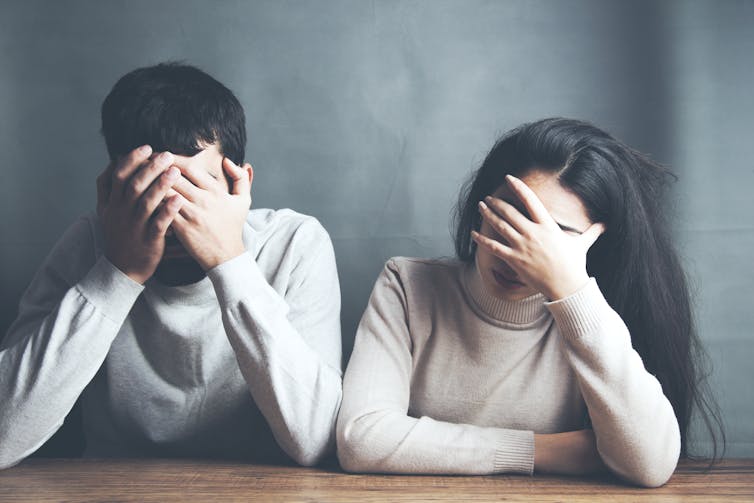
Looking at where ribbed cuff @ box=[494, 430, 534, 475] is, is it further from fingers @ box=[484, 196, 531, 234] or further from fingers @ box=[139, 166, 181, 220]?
fingers @ box=[139, 166, 181, 220]

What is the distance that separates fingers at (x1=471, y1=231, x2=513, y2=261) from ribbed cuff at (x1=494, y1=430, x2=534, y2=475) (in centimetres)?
27

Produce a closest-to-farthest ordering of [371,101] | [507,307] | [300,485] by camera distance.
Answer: [300,485] → [507,307] → [371,101]

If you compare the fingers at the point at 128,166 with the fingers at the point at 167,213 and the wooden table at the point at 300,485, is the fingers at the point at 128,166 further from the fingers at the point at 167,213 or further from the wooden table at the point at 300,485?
the wooden table at the point at 300,485

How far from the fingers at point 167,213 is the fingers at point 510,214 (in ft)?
1.64

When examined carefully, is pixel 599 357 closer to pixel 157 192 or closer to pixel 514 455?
pixel 514 455

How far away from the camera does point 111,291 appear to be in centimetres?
111

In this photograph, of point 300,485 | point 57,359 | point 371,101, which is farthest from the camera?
point 371,101

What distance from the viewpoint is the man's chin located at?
1.22 meters

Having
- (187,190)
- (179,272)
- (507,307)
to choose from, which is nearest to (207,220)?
(187,190)

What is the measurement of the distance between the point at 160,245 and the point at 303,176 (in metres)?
0.50

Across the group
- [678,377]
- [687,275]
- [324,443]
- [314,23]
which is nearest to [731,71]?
[687,275]

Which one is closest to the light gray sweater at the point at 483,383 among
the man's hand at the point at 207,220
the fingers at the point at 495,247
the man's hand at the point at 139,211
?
the fingers at the point at 495,247

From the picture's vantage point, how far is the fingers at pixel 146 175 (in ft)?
3.58

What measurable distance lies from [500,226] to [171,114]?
58 centimetres
